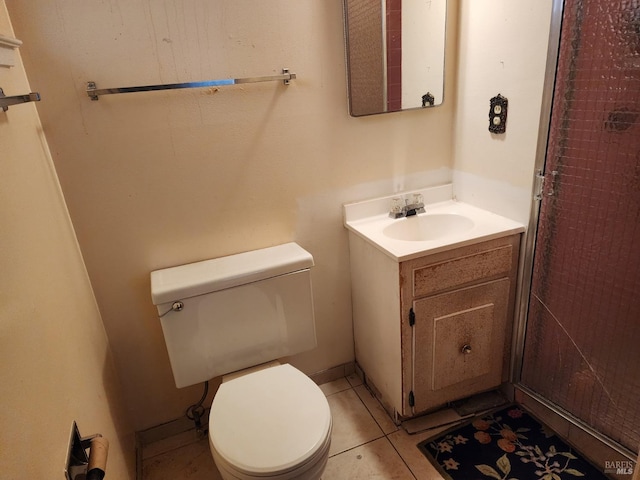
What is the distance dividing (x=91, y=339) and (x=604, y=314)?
1643mm

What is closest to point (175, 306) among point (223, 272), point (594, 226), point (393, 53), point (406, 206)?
point (223, 272)

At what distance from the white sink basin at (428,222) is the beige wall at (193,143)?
0.07 meters

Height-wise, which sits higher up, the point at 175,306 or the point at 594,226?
the point at 594,226

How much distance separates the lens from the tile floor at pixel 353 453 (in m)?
1.55

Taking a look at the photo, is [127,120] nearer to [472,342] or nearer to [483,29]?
[483,29]

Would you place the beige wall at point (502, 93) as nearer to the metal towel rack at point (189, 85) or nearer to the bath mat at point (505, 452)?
the metal towel rack at point (189, 85)

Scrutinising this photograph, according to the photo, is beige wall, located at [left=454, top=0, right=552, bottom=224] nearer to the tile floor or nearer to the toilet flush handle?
the tile floor

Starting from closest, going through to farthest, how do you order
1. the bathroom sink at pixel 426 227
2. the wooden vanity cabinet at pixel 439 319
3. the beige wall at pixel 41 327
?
the beige wall at pixel 41 327 < the wooden vanity cabinet at pixel 439 319 < the bathroom sink at pixel 426 227

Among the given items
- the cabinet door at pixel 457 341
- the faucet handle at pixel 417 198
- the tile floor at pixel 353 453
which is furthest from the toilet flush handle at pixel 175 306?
the faucet handle at pixel 417 198

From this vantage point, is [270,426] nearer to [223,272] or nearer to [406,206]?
[223,272]

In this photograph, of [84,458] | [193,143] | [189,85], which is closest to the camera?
[84,458]

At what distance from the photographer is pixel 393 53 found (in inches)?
63.9

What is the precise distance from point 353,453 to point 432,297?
70cm

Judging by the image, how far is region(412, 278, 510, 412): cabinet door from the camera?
1545 mm
